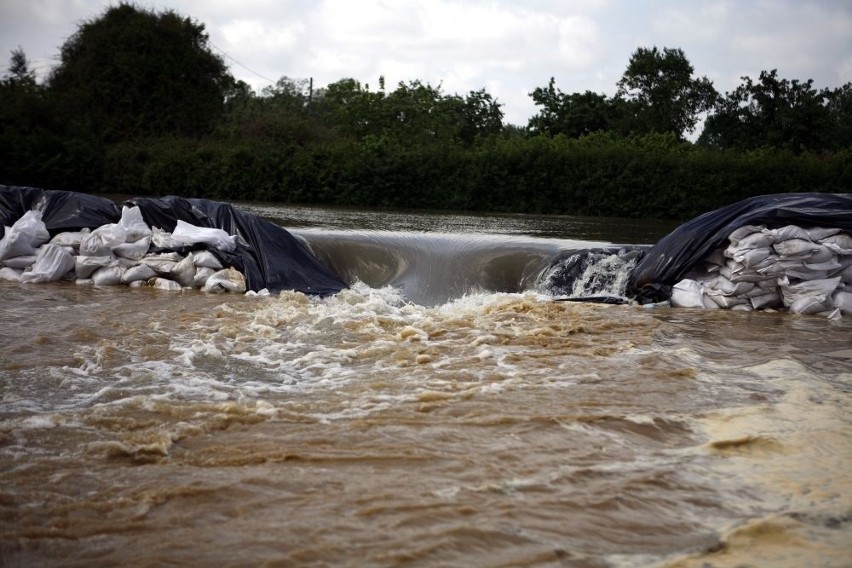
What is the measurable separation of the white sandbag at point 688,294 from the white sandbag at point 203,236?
4424 mm

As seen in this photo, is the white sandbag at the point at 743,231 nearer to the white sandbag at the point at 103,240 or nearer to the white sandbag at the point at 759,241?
the white sandbag at the point at 759,241

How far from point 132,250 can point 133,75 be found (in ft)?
53.4

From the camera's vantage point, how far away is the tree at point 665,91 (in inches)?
1090

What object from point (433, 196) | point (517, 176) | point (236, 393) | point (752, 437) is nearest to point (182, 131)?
point (433, 196)

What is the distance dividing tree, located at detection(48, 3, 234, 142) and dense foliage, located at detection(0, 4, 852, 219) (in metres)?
0.04

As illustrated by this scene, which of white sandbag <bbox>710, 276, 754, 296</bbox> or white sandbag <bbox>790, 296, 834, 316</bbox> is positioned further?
white sandbag <bbox>710, 276, 754, 296</bbox>

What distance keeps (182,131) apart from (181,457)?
21.3m

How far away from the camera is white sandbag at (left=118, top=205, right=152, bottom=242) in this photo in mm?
7680

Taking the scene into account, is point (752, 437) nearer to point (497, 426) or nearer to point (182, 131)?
point (497, 426)

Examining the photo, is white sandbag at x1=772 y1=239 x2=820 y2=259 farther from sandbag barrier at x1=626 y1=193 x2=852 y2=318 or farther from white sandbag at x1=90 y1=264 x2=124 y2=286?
white sandbag at x1=90 y1=264 x2=124 y2=286

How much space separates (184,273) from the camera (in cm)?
742

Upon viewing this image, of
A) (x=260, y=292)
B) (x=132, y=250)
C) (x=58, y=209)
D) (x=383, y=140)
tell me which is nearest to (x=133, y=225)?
(x=132, y=250)

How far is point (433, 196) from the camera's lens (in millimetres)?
16891

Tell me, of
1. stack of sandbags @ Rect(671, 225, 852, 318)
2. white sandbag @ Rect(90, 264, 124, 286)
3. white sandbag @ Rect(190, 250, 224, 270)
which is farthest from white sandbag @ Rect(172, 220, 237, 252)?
stack of sandbags @ Rect(671, 225, 852, 318)
